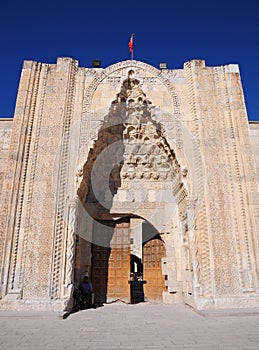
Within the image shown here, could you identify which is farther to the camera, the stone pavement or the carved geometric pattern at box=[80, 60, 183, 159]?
the carved geometric pattern at box=[80, 60, 183, 159]

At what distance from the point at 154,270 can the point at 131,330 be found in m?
3.60

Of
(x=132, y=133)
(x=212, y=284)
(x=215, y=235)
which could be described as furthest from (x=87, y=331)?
(x=132, y=133)

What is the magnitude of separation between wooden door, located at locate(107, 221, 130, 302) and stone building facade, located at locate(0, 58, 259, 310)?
0.03 m

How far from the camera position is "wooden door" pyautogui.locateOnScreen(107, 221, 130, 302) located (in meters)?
7.04

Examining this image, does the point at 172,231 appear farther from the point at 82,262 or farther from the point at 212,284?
the point at 82,262

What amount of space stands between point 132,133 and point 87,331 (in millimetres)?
5003

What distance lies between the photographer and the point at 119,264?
7.25 m

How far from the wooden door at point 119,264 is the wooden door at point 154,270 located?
0.62 meters

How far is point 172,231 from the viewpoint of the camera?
7.11 meters

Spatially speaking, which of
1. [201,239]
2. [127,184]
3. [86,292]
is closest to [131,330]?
[201,239]

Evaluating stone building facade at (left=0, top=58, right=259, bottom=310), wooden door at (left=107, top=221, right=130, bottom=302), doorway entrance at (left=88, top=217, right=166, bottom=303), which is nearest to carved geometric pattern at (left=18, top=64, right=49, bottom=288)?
stone building facade at (left=0, top=58, right=259, bottom=310)

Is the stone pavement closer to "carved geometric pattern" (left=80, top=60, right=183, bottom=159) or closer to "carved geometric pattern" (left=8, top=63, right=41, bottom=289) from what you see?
"carved geometric pattern" (left=8, top=63, right=41, bottom=289)

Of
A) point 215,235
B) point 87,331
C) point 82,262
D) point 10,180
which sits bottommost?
point 87,331

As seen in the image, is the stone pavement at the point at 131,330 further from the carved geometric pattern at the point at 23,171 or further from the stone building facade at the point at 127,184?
the carved geometric pattern at the point at 23,171
